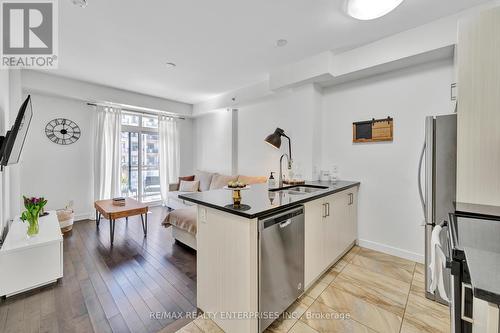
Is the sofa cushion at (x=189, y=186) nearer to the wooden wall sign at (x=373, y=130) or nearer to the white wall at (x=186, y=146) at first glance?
the white wall at (x=186, y=146)

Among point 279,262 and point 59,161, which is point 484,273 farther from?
point 59,161

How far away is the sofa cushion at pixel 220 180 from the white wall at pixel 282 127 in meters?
0.32

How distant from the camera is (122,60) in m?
2.98

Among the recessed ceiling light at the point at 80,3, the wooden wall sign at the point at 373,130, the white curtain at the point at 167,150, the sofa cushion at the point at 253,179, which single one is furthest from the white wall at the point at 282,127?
the recessed ceiling light at the point at 80,3

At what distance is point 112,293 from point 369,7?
337cm

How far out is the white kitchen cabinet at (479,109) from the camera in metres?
1.24

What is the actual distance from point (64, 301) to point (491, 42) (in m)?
3.71

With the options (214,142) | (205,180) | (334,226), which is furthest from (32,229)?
(214,142)

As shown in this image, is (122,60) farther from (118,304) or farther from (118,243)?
(118,304)

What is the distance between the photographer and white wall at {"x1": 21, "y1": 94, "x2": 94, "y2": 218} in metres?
3.72

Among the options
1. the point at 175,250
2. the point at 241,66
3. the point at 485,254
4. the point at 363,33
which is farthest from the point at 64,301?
the point at 363,33

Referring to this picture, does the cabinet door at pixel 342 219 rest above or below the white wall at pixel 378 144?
below

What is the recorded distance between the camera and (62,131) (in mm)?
3990

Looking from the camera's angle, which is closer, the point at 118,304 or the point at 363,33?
the point at 118,304
